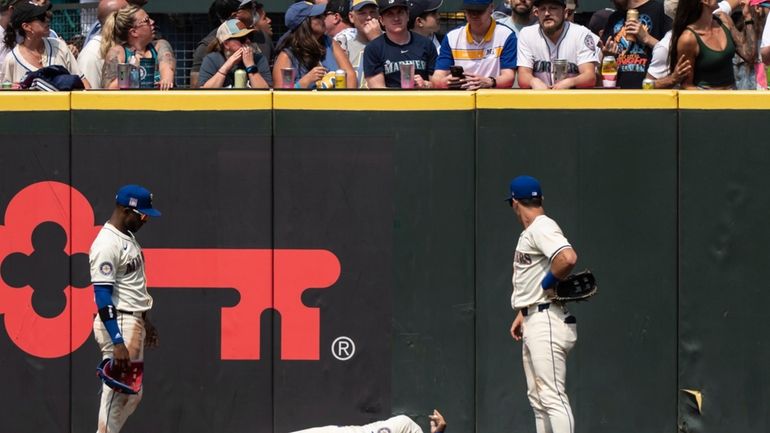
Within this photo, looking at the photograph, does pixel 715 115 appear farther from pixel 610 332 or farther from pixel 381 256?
pixel 381 256

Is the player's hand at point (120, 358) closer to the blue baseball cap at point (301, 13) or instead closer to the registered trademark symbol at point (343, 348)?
the registered trademark symbol at point (343, 348)

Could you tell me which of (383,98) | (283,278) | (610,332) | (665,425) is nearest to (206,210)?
(283,278)

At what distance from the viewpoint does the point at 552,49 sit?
10.4m

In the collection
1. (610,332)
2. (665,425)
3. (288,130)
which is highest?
(288,130)

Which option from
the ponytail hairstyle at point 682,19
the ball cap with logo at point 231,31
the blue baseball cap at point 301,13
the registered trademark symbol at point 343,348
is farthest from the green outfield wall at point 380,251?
the blue baseball cap at point 301,13

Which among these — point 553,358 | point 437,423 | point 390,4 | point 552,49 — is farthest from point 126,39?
point 553,358

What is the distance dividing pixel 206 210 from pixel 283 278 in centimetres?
77

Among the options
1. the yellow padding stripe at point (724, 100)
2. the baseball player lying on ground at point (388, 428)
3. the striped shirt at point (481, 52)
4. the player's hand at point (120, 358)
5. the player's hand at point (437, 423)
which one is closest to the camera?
the baseball player lying on ground at point (388, 428)

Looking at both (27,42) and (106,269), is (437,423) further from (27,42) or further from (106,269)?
(27,42)

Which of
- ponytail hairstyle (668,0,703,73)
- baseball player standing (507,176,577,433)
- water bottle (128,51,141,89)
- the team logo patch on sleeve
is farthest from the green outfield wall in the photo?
the team logo patch on sleeve

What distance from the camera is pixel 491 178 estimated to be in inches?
383

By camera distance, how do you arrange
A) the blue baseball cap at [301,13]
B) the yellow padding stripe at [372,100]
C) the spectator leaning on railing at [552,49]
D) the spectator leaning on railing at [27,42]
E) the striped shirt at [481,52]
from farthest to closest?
the blue baseball cap at [301,13]
the spectator leaning on railing at [27,42]
the striped shirt at [481,52]
the spectator leaning on railing at [552,49]
the yellow padding stripe at [372,100]

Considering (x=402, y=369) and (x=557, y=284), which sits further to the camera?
(x=402, y=369)

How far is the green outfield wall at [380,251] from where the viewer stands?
968 cm
